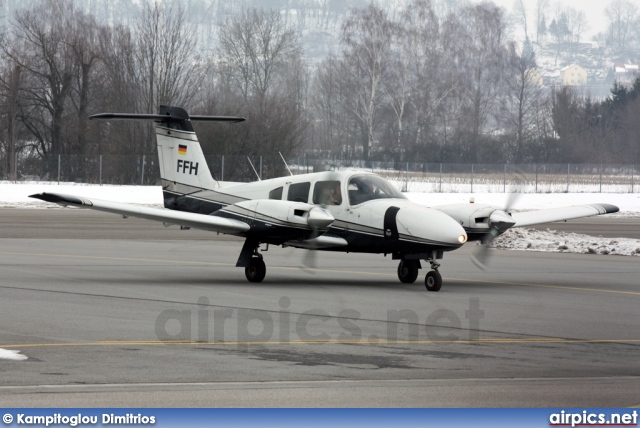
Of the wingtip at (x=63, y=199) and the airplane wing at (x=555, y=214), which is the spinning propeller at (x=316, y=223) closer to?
the wingtip at (x=63, y=199)

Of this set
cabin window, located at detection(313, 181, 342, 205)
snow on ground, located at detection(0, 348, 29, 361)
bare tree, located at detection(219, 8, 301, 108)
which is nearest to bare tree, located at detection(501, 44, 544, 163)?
bare tree, located at detection(219, 8, 301, 108)

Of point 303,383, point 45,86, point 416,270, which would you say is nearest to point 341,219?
point 416,270

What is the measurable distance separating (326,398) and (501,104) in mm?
106223

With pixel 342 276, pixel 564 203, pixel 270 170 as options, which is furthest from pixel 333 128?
pixel 342 276

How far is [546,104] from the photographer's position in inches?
4235

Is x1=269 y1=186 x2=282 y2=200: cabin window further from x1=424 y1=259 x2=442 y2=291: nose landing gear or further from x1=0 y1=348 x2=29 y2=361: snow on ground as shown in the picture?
x1=0 y1=348 x2=29 y2=361: snow on ground

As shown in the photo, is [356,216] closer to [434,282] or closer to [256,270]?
[434,282]

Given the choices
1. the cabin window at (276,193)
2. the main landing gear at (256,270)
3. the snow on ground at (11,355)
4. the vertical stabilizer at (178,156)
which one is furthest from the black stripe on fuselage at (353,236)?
the snow on ground at (11,355)

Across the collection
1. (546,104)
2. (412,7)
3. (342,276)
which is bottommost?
(342,276)

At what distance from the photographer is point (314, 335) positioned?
38.6ft

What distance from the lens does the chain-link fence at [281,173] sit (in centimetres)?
6003

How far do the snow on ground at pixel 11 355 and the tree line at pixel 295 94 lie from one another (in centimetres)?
4959

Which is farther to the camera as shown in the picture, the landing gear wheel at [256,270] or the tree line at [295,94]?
the tree line at [295,94]

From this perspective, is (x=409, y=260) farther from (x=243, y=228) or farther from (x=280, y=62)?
(x=280, y=62)
